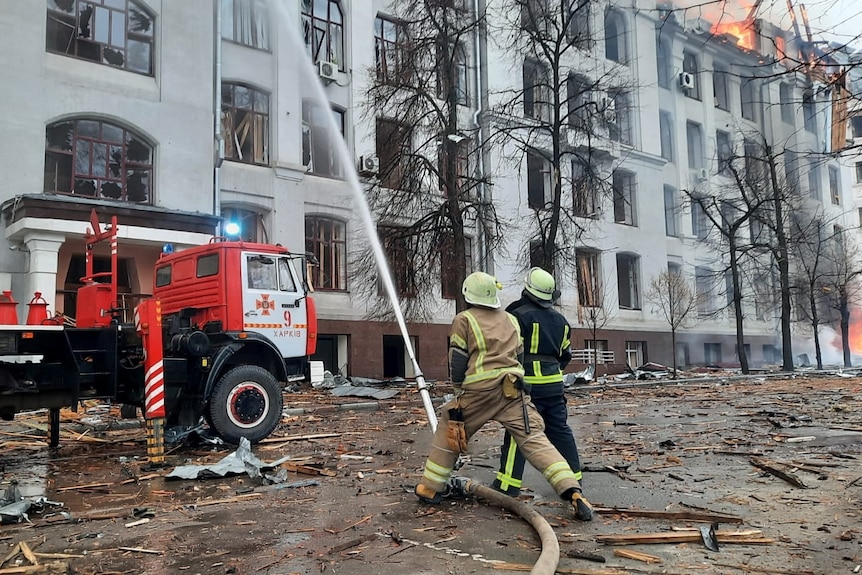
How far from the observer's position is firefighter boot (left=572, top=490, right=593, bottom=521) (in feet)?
16.0

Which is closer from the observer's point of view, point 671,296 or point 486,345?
point 486,345

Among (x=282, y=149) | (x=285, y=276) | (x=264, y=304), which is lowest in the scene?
(x=264, y=304)

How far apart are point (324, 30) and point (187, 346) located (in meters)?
16.4

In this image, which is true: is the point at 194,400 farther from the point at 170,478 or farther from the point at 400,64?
the point at 400,64

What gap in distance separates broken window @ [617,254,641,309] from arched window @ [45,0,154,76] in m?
21.5

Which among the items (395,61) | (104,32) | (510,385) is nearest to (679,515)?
(510,385)

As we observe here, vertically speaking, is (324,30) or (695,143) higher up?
(324,30)

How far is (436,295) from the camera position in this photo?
23.3 meters

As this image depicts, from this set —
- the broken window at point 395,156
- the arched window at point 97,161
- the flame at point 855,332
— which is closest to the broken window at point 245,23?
the arched window at point 97,161

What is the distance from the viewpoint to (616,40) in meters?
32.8

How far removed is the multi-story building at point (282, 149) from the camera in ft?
52.2

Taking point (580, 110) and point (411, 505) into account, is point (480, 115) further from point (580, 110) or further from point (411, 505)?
point (411, 505)

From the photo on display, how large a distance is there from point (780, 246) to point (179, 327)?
84.8 ft

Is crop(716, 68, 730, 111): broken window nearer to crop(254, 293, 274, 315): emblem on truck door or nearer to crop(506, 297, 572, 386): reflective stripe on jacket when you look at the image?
crop(254, 293, 274, 315): emblem on truck door
